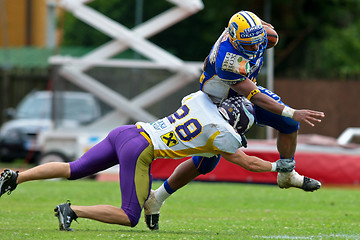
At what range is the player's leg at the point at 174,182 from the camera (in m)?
7.55

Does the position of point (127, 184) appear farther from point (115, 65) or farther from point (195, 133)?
point (115, 65)

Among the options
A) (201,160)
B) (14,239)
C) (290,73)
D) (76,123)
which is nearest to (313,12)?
(290,73)

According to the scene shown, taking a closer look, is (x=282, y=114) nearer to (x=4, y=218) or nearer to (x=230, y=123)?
(x=230, y=123)

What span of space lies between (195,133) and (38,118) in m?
13.9

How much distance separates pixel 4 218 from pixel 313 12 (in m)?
16.7

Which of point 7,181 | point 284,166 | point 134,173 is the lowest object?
point 7,181

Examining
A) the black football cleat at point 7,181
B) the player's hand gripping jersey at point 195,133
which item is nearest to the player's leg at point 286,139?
the player's hand gripping jersey at point 195,133

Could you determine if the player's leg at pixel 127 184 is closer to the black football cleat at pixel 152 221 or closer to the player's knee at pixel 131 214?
the player's knee at pixel 131 214

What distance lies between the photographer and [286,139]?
7574mm

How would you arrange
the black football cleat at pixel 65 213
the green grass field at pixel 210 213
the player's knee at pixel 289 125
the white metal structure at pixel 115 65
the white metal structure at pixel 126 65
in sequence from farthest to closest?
the white metal structure at pixel 126 65 < the white metal structure at pixel 115 65 < the player's knee at pixel 289 125 < the green grass field at pixel 210 213 < the black football cleat at pixel 65 213

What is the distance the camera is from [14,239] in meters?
6.35

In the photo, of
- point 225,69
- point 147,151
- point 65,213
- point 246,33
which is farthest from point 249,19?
point 65,213

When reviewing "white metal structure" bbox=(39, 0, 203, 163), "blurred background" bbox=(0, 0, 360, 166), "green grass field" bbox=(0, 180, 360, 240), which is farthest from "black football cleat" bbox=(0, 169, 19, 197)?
"blurred background" bbox=(0, 0, 360, 166)

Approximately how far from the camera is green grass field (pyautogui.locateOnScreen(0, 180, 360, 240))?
7.02 metres
